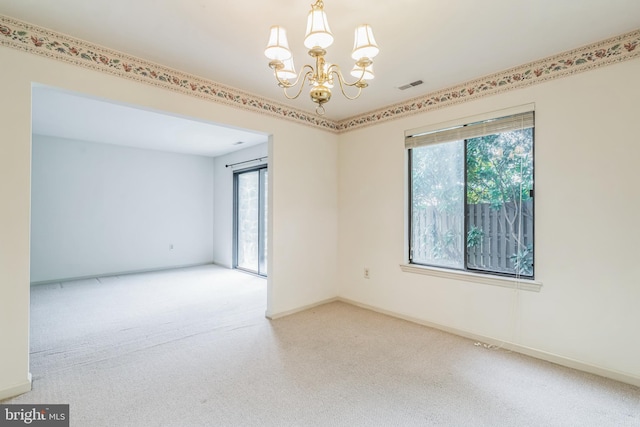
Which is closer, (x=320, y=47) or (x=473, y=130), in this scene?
(x=320, y=47)

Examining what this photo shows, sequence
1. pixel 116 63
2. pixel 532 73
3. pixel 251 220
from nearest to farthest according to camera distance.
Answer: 1. pixel 116 63
2. pixel 532 73
3. pixel 251 220

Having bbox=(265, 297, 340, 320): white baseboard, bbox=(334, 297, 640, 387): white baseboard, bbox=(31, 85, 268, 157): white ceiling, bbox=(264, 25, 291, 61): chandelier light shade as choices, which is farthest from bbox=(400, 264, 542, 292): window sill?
bbox=(264, 25, 291, 61): chandelier light shade

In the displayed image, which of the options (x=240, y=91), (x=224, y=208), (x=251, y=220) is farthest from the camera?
(x=224, y=208)

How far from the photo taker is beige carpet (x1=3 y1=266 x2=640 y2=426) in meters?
1.91

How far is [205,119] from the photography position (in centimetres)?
303

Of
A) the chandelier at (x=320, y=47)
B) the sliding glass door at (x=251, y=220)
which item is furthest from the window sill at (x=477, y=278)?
the sliding glass door at (x=251, y=220)

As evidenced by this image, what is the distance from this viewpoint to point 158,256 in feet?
21.0

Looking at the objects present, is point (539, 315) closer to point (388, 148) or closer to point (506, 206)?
point (506, 206)

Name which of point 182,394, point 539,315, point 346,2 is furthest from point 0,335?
point 539,315

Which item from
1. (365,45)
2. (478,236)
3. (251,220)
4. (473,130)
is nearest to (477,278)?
(478,236)

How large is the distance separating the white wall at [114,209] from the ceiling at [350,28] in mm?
4088

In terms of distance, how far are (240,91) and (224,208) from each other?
3982mm

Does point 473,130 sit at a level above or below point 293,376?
above

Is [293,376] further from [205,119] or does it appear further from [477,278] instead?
[205,119]
